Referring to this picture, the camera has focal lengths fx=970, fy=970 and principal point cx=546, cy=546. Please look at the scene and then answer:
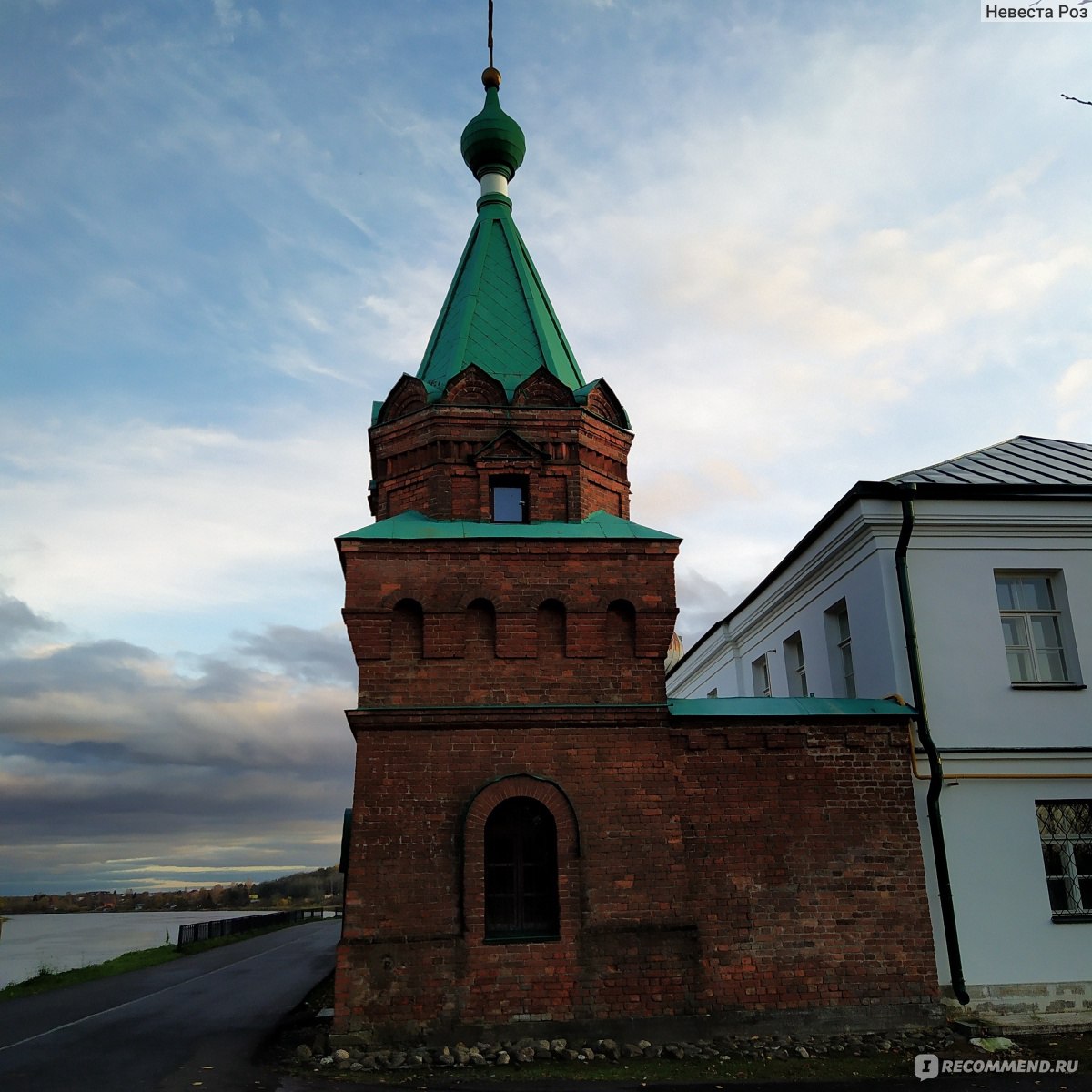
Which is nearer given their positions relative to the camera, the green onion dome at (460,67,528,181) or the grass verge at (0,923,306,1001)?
the green onion dome at (460,67,528,181)

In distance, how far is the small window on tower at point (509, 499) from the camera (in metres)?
13.7

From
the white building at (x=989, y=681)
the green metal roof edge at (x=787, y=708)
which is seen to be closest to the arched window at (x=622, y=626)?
the green metal roof edge at (x=787, y=708)

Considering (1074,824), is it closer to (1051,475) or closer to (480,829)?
(1051,475)

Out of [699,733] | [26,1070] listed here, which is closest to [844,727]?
[699,733]

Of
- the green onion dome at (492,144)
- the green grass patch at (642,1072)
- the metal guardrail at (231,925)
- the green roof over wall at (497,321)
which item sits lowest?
the metal guardrail at (231,925)

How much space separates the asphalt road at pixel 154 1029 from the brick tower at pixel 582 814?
6.28 ft

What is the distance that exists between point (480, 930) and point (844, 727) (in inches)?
204

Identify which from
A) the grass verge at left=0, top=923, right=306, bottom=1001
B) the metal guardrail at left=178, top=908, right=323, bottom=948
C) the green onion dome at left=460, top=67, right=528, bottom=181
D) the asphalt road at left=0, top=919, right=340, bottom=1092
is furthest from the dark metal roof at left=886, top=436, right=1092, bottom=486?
the metal guardrail at left=178, top=908, right=323, bottom=948

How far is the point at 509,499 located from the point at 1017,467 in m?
8.11

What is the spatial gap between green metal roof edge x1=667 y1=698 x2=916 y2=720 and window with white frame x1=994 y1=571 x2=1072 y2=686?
6.88 ft

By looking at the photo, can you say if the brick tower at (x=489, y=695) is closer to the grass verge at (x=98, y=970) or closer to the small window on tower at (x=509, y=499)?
the small window on tower at (x=509, y=499)

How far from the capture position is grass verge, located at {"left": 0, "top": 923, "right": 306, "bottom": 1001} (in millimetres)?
19297

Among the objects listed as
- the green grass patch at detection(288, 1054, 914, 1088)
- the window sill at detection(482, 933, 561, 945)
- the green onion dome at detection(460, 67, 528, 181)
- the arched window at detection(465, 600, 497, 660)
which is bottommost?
the green grass patch at detection(288, 1054, 914, 1088)

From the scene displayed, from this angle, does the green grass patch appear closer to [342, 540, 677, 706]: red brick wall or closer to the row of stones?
the row of stones
